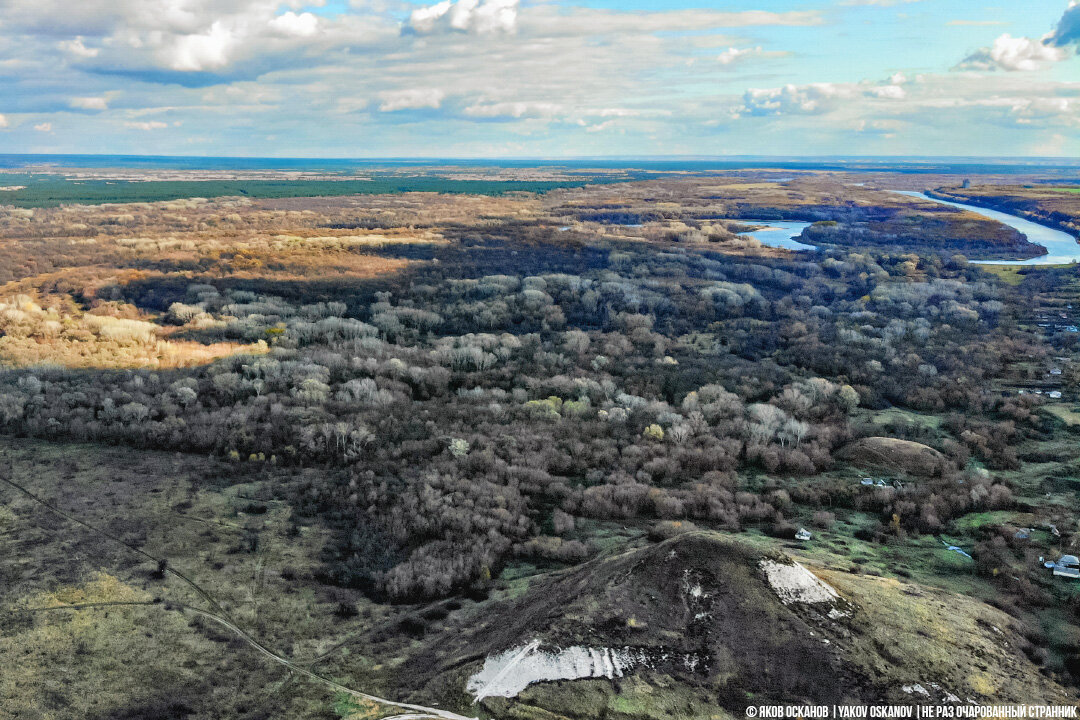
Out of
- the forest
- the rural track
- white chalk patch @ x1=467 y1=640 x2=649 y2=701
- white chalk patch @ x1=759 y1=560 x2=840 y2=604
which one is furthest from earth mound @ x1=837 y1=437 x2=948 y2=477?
the rural track

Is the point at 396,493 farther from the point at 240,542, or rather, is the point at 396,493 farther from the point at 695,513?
the point at 695,513

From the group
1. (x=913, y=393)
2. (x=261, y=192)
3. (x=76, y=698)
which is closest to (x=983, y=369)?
(x=913, y=393)

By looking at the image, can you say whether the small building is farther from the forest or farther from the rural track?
the rural track

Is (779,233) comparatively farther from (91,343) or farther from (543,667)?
(543,667)

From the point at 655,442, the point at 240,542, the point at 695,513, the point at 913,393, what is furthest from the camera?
the point at 913,393

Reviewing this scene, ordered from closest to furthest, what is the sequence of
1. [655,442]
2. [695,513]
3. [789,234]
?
1. [695,513]
2. [655,442]
3. [789,234]

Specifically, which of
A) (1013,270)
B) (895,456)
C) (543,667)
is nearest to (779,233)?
(1013,270)

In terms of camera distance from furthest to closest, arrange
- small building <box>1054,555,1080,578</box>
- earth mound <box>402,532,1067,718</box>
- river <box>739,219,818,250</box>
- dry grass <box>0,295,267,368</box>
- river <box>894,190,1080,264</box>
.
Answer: river <box>739,219,818,250</box> < river <box>894,190,1080,264</box> < dry grass <box>0,295,267,368</box> < small building <box>1054,555,1080,578</box> < earth mound <box>402,532,1067,718</box>

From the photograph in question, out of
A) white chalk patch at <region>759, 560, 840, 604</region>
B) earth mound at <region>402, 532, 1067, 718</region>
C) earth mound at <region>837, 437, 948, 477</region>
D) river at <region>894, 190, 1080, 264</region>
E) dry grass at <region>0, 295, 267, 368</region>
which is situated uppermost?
→ river at <region>894, 190, 1080, 264</region>
